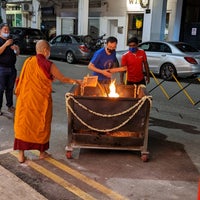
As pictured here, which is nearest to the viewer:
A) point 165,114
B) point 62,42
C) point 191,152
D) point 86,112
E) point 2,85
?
point 86,112

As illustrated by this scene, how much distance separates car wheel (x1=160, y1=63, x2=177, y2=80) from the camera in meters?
12.8

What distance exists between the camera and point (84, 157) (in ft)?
16.6

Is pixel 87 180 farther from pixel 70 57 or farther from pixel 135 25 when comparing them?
pixel 135 25

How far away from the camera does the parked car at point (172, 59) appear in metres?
12.3

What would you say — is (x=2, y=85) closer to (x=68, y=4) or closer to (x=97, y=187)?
(x=97, y=187)

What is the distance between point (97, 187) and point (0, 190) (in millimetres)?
1111

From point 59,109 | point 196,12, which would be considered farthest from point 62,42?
point 59,109

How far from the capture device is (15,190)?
395cm

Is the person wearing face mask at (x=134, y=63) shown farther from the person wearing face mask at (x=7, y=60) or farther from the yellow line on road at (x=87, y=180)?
the yellow line on road at (x=87, y=180)

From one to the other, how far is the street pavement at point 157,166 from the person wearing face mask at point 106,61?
1.29 metres

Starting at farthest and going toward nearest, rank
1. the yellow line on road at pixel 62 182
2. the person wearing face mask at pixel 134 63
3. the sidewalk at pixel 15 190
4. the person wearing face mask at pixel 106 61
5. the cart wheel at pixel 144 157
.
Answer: the person wearing face mask at pixel 134 63 → the person wearing face mask at pixel 106 61 → the cart wheel at pixel 144 157 → the yellow line on road at pixel 62 182 → the sidewalk at pixel 15 190

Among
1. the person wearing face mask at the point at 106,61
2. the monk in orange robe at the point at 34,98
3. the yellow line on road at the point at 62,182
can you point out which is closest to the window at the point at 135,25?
the person wearing face mask at the point at 106,61

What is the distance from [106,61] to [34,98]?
5.92 ft

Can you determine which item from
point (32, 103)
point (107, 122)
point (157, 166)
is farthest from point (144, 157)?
point (32, 103)
